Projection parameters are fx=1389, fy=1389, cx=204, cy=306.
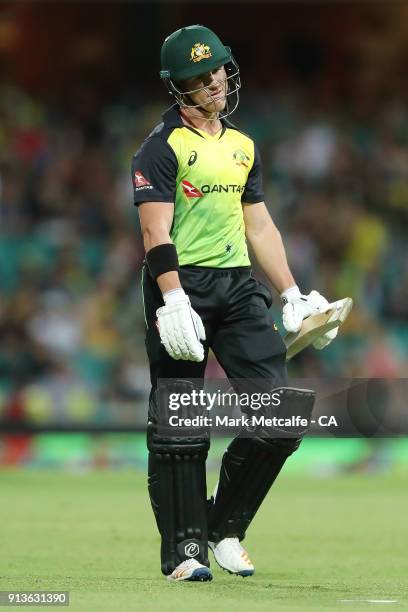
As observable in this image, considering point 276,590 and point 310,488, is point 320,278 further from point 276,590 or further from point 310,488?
point 276,590

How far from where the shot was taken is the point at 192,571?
4.63 meters

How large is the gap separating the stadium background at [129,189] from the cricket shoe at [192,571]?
4979mm

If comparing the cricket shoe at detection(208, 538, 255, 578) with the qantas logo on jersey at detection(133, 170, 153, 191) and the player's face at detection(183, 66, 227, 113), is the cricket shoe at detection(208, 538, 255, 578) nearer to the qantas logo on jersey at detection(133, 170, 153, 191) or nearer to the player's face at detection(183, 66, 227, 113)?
the qantas logo on jersey at detection(133, 170, 153, 191)

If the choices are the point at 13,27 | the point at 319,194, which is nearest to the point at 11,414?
the point at 319,194

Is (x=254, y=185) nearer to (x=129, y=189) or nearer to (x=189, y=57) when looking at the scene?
(x=189, y=57)

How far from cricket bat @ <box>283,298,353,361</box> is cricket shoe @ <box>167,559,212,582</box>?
2.69 ft

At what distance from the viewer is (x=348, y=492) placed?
27.2 feet

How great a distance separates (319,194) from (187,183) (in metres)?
7.47

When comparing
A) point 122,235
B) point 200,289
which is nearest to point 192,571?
point 200,289

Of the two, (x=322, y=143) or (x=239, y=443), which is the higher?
(x=322, y=143)

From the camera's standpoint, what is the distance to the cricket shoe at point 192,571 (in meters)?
4.64

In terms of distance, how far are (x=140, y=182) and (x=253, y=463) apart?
1.05 m

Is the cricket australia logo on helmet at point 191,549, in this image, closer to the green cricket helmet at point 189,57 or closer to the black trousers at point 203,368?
the black trousers at point 203,368

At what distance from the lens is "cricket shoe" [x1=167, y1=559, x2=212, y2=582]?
464cm
